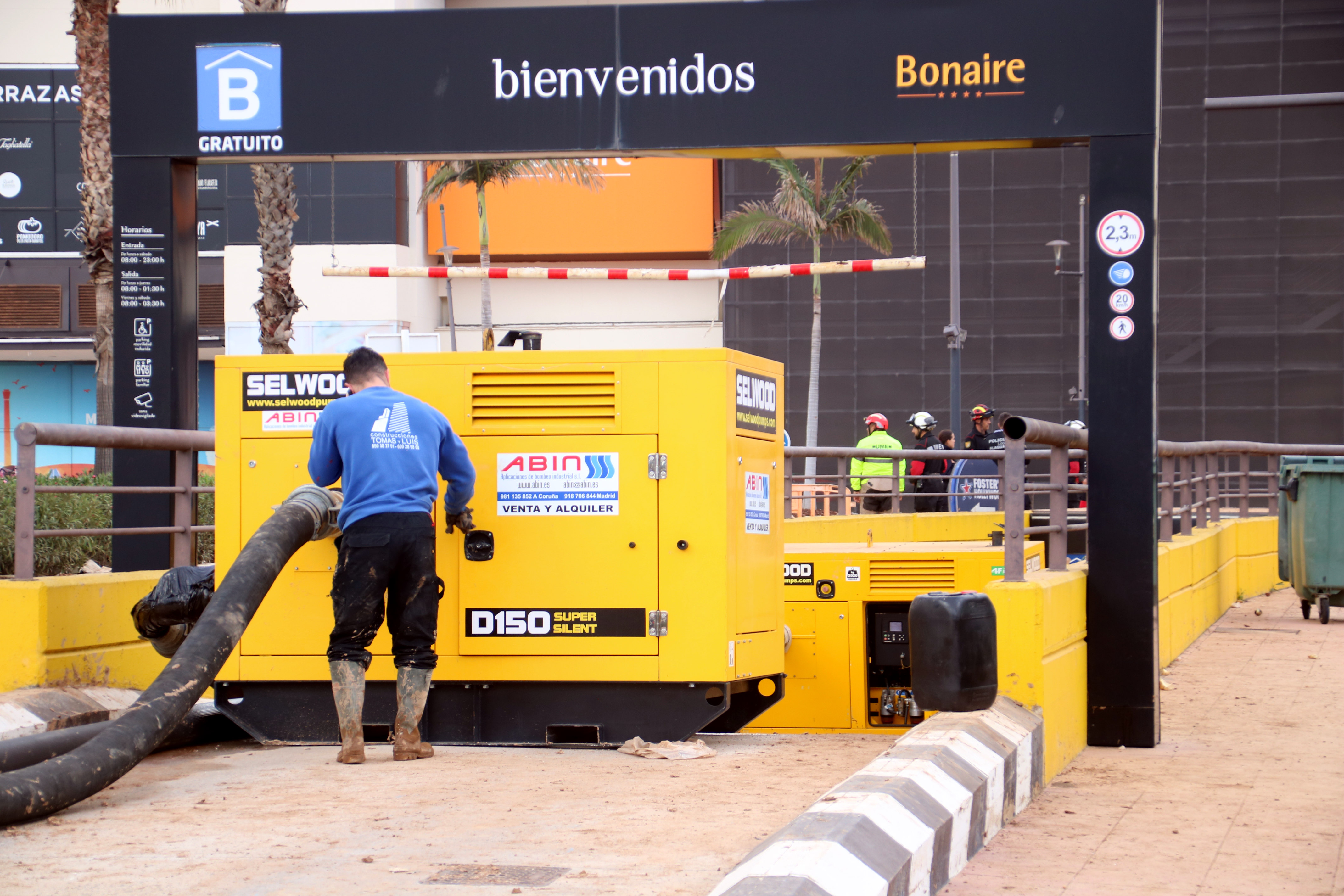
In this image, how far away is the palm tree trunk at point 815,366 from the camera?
3309cm

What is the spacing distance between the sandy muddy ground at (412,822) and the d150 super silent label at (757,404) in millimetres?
1589

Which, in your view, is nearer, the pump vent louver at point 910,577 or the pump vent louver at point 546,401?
the pump vent louver at point 546,401

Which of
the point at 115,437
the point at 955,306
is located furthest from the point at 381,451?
the point at 955,306

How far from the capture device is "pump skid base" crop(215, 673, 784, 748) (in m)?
6.78

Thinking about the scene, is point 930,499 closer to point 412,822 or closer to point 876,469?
point 876,469

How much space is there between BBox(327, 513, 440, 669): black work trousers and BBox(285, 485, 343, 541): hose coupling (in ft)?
0.86

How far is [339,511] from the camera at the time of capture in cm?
634

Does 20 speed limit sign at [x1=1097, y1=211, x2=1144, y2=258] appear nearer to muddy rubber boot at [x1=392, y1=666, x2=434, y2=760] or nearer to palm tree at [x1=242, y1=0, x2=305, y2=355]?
muddy rubber boot at [x1=392, y1=666, x2=434, y2=760]

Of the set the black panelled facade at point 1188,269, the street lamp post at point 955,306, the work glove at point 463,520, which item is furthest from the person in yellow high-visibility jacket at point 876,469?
the black panelled facade at point 1188,269

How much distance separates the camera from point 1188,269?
124 feet

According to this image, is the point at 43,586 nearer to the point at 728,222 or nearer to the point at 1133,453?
the point at 1133,453

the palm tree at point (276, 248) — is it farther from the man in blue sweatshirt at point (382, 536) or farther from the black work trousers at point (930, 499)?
the man in blue sweatshirt at point (382, 536)

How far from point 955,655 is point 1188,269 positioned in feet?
114

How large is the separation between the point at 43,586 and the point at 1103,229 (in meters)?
5.43
